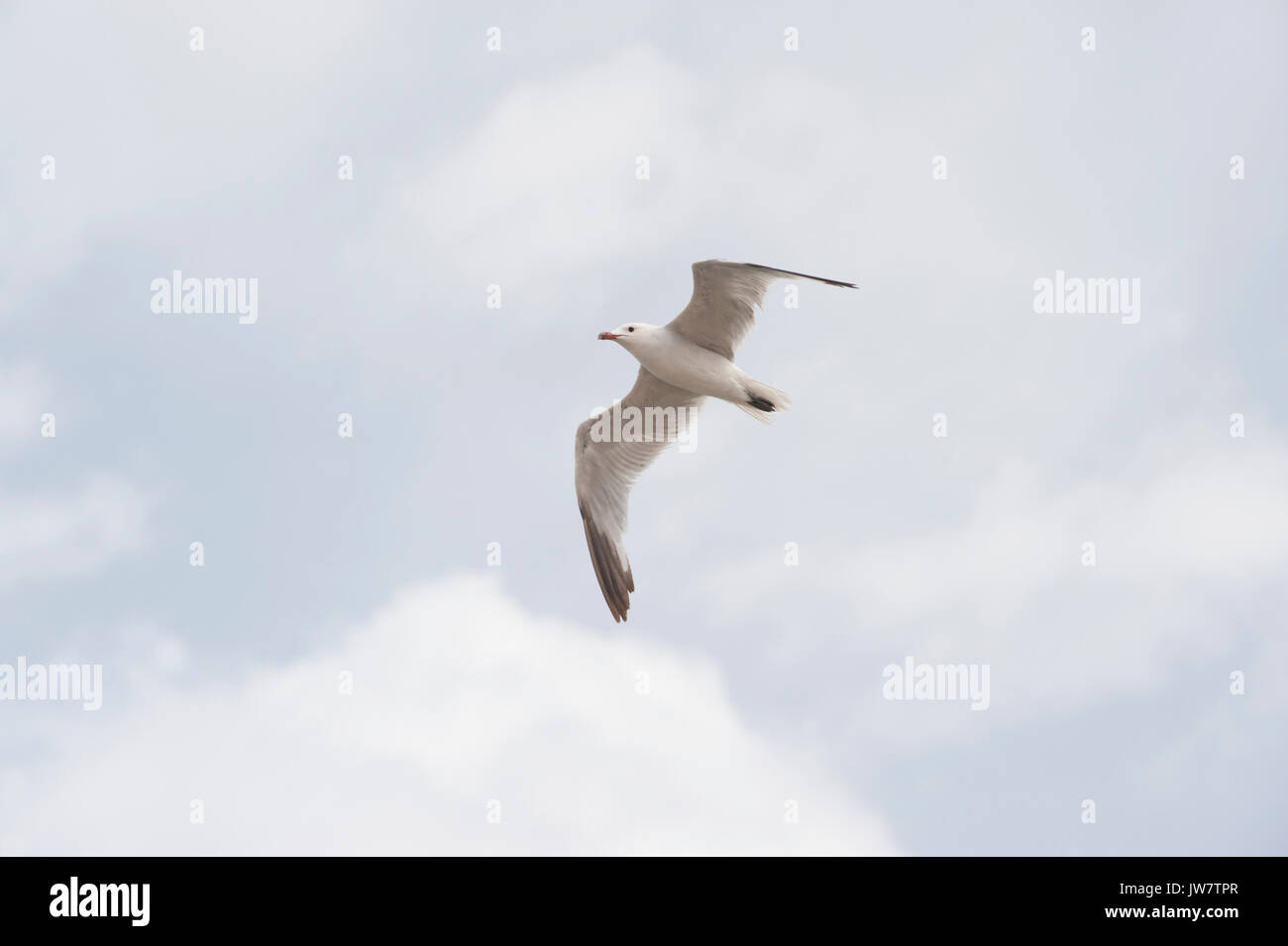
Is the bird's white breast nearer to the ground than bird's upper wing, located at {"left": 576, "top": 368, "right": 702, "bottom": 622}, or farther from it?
farther from it

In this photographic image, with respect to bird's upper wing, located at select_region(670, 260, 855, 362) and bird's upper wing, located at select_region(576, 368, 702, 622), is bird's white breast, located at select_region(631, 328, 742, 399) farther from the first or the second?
bird's upper wing, located at select_region(576, 368, 702, 622)

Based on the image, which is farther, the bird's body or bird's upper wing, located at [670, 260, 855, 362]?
the bird's body

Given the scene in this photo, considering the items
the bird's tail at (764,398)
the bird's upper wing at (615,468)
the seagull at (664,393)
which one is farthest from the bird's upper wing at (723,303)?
the bird's upper wing at (615,468)

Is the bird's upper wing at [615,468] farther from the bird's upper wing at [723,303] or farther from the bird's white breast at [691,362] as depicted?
the bird's upper wing at [723,303]

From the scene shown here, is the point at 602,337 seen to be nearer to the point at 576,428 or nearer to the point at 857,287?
the point at 576,428

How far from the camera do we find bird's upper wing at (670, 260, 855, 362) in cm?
1056

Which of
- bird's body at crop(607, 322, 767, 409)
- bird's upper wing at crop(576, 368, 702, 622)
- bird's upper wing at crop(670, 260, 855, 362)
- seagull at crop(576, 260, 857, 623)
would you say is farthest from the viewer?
bird's upper wing at crop(576, 368, 702, 622)

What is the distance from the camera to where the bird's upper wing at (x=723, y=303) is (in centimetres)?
1056

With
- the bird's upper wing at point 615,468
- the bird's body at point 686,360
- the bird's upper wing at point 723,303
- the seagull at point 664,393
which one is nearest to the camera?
the bird's upper wing at point 723,303

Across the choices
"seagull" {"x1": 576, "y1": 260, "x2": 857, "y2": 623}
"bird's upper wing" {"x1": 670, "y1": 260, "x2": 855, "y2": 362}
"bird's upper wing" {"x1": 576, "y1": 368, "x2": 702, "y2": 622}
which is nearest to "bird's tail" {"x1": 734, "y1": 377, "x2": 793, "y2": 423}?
"seagull" {"x1": 576, "y1": 260, "x2": 857, "y2": 623}

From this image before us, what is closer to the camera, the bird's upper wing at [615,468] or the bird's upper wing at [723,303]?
the bird's upper wing at [723,303]

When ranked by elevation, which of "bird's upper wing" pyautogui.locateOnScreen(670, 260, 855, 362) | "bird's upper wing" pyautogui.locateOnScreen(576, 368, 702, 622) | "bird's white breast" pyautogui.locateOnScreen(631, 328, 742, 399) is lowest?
"bird's upper wing" pyautogui.locateOnScreen(576, 368, 702, 622)

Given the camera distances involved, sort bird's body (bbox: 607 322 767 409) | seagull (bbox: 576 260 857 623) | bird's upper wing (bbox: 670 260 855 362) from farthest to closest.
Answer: bird's body (bbox: 607 322 767 409) < seagull (bbox: 576 260 857 623) < bird's upper wing (bbox: 670 260 855 362)
